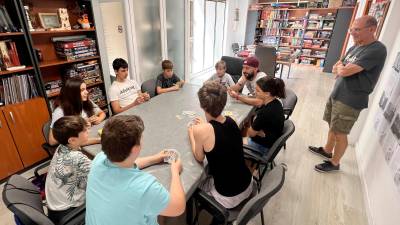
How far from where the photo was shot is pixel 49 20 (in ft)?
8.16

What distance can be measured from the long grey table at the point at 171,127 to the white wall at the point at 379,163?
1.26 m

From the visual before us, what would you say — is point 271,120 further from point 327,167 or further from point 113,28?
point 113,28

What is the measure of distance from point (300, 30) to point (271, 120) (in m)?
7.58

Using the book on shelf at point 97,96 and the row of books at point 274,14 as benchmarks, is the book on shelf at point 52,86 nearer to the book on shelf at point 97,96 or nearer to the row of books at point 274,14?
the book on shelf at point 97,96

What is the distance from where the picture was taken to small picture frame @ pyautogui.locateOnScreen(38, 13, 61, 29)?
2.42 metres

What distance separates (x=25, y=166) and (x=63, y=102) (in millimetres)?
1128

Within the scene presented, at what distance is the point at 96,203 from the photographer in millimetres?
888

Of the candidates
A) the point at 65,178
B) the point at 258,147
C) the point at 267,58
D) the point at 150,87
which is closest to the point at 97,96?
the point at 150,87

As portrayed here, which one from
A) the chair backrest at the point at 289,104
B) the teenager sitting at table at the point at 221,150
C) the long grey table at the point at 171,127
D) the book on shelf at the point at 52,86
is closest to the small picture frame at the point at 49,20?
the book on shelf at the point at 52,86

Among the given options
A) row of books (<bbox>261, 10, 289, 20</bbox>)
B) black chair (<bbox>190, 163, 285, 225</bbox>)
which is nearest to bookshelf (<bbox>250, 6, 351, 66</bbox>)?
row of books (<bbox>261, 10, 289, 20</bbox>)

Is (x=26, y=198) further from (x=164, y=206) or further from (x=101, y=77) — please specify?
(x=101, y=77)

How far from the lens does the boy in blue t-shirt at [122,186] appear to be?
0.85 meters

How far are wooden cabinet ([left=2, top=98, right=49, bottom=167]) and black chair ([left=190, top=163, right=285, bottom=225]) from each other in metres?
2.10

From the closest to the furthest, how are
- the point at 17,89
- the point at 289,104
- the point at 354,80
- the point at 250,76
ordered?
the point at 354,80
the point at 17,89
the point at 289,104
the point at 250,76
